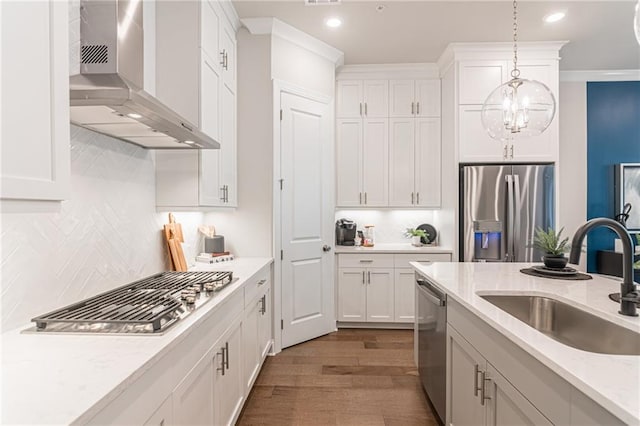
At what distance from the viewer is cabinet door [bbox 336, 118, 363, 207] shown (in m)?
4.44

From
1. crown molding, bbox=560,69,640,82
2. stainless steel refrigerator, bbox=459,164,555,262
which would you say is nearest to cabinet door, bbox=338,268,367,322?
stainless steel refrigerator, bbox=459,164,555,262

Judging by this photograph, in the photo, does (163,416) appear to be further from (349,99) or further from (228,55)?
(349,99)

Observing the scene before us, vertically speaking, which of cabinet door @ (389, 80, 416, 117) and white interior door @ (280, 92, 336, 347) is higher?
cabinet door @ (389, 80, 416, 117)

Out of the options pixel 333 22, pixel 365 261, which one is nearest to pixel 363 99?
pixel 333 22

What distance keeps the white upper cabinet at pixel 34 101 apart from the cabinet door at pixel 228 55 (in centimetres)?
209

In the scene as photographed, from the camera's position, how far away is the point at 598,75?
4.69 meters

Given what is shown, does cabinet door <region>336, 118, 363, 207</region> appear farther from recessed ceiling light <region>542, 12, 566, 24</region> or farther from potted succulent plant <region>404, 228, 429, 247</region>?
recessed ceiling light <region>542, 12, 566, 24</region>

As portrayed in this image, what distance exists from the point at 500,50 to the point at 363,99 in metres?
1.55

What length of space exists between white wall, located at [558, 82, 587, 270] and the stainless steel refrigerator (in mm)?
1251

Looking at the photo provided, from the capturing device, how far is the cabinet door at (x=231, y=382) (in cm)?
188

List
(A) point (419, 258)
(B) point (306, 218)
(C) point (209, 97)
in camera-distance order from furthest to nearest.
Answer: (A) point (419, 258)
(B) point (306, 218)
(C) point (209, 97)

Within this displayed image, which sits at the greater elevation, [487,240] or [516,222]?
[516,222]

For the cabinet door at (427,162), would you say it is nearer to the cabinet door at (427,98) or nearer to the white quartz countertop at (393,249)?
the cabinet door at (427,98)

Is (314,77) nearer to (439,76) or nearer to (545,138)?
(439,76)
